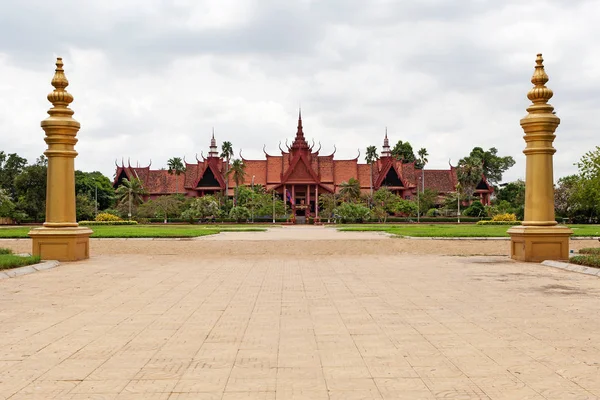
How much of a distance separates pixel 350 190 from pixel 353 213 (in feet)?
25.8

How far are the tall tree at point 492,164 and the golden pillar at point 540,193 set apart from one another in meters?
68.5

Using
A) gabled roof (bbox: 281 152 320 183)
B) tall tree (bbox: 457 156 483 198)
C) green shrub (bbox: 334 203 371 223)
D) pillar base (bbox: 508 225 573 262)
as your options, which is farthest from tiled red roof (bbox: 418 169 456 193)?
pillar base (bbox: 508 225 573 262)

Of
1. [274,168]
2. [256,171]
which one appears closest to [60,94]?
[274,168]

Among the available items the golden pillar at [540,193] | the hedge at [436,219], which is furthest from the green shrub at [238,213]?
the golden pillar at [540,193]

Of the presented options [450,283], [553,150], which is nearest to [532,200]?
[553,150]

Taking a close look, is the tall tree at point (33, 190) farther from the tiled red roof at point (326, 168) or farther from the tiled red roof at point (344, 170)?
the tiled red roof at point (344, 170)

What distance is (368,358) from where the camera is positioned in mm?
4602

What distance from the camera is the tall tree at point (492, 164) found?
261 ft

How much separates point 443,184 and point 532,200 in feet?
197

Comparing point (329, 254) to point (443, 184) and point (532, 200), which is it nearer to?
point (532, 200)

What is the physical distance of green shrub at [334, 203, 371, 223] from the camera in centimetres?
5575

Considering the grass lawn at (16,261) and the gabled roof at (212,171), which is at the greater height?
the gabled roof at (212,171)

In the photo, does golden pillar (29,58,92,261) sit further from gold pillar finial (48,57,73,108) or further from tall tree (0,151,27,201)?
tall tree (0,151,27,201)

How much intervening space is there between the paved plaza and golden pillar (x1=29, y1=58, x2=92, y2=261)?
334 cm
